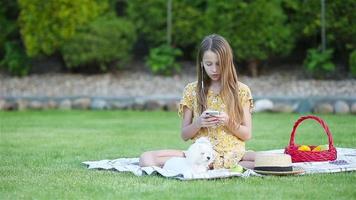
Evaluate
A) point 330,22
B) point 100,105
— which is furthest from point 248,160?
point 330,22

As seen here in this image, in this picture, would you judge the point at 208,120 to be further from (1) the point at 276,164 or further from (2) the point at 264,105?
(2) the point at 264,105

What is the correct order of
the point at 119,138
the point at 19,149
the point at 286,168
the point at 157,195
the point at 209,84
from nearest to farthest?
the point at 157,195 → the point at 286,168 → the point at 209,84 → the point at 19,149 → the point at 119,138

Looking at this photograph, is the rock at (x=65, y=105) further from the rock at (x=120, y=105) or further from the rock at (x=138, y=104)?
the rock at (x=138, y=104)

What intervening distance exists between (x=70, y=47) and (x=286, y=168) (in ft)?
27.6

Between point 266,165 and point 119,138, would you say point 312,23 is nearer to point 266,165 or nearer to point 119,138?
point 119,138

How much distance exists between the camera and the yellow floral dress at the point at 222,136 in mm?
5746

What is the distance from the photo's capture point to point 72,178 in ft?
18.0

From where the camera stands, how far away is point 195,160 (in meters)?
5.30

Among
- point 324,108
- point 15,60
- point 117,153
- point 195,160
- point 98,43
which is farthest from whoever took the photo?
point 15,60

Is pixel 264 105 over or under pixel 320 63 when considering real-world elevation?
under

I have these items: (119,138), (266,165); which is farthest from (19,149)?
(266,165)

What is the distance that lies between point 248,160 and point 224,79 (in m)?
0.71

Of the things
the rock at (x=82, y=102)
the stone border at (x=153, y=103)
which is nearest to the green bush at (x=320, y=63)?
the stone border at (x=153, y=103)

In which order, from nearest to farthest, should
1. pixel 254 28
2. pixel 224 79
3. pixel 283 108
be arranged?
pixel 224 79 → pixel 283 108 → pixel 254 28
